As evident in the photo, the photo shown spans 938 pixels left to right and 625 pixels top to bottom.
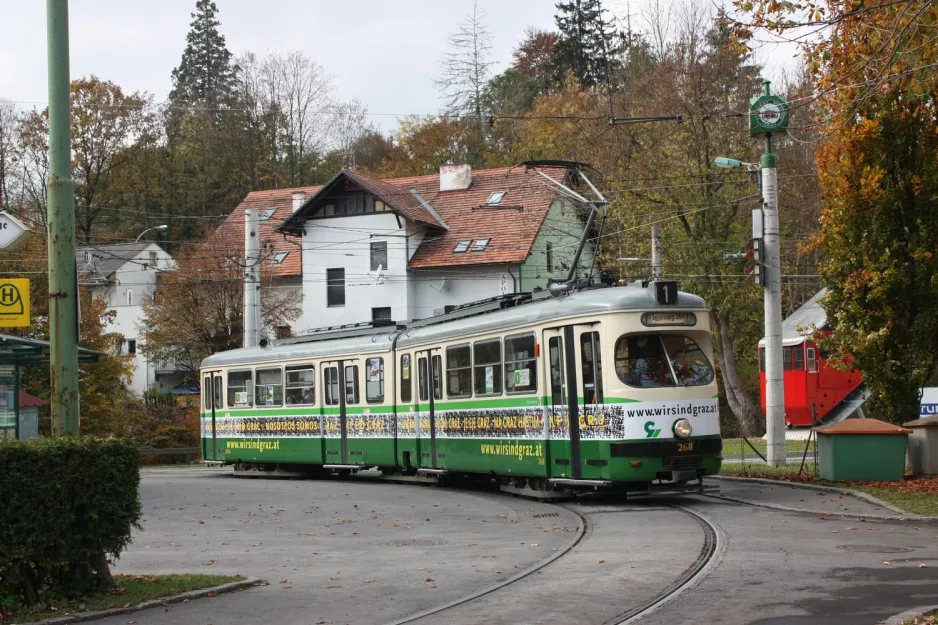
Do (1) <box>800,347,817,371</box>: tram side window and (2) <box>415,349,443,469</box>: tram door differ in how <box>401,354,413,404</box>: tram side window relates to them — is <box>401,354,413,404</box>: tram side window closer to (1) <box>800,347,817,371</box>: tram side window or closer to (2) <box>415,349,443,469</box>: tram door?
Result: (2) <box>415,349,443,469</box>: tram door

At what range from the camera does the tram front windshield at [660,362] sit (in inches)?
698

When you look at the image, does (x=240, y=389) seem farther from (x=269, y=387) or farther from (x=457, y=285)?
(x=457, y=285)

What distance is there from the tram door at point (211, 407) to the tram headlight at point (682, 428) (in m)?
15.4

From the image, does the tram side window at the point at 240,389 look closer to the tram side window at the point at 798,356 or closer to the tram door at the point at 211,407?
the tram door at the point at 211,407

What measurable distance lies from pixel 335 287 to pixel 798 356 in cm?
1994

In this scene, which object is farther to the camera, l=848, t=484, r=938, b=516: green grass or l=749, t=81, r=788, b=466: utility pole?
l=749, t=81, r=788, b=466: utility pole

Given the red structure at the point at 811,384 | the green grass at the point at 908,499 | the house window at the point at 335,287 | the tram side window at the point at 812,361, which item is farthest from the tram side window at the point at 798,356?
the green grass at the point at 908,499

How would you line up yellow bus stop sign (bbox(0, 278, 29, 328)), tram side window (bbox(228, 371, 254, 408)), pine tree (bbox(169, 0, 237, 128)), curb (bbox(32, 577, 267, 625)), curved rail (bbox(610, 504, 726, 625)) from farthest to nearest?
pine tree (bbox(169, 0, 237, 128)), tram side window (bbox(228, 371, 254, 408)), yellow bus stop sign (bbox(0, 278, 29, 328)), curb (bbox(32, 577, 267, 625)), curved rail (bbox(610, 504, 726, 625))

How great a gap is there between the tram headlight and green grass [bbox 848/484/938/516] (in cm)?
280

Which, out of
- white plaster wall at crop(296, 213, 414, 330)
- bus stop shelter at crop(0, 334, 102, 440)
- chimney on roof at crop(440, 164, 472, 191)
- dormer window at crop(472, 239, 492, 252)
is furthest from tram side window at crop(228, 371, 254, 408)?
chimney on roof at crop(440, 164, 472, 191)

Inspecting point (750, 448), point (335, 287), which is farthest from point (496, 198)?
point (750, 448)

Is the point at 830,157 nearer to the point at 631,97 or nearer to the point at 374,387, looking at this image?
the point at 374,387

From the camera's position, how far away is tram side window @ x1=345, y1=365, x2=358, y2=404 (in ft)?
83.7

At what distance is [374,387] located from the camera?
24.9 m
